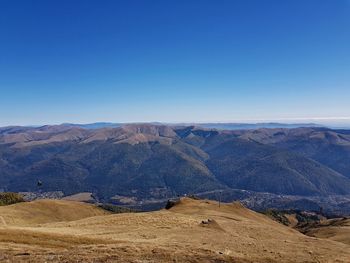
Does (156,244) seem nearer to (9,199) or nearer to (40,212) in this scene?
(40,212)

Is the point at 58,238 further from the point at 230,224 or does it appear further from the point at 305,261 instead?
the point at 230,224

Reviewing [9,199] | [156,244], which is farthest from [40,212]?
[156,244]

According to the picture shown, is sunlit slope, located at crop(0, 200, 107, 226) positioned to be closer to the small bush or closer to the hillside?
the hillside

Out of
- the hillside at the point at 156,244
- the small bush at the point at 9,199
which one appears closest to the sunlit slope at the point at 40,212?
the hillside at the point at 156,244

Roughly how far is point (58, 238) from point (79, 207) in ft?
339

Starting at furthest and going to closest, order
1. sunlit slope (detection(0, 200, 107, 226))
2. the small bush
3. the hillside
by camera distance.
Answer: the small bush → sunlit slope (detection(0, 200, 107, 226)) → the hillside

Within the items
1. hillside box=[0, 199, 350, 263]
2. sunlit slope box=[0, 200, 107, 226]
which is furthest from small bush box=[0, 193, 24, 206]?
hillside box=[0, 199, 350, 263]

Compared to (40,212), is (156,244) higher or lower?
higher

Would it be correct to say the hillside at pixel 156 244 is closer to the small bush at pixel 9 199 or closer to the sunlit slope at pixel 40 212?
the sunlit slope at pixel 40 212

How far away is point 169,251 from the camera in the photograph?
4397cm

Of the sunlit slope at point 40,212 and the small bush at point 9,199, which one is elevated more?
the sunlit slope at point 40,212

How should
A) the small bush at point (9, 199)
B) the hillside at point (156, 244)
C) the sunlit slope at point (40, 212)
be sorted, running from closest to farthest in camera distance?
the hillside at point (156, 244)
the sunlit slope at point (40, 212)
the small bush at point (9, 199)

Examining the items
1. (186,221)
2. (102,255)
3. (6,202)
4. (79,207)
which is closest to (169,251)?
(102,255)

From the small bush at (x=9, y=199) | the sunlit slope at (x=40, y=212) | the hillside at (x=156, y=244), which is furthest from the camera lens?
the small bush at (x=9, y=199)
